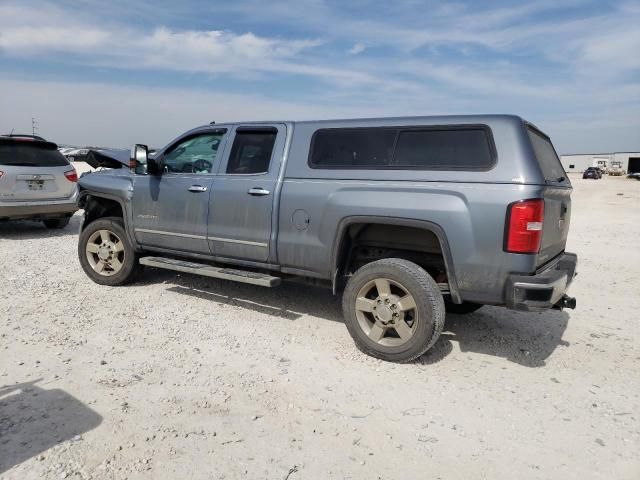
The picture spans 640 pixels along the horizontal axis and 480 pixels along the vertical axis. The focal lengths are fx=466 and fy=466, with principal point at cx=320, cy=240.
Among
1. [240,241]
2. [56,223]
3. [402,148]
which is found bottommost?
[56,223]

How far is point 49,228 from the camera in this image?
32.6 ft

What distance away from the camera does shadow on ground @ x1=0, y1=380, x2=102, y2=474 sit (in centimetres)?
262

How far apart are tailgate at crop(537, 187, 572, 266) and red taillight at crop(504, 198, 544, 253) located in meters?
0.14

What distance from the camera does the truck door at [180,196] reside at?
5098mm

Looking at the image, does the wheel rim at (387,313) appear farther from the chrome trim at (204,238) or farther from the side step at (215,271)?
the chrome trim at (204,238)

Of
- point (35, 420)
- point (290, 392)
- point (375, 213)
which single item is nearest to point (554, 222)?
point (375, 213)

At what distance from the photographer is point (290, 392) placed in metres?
3.41

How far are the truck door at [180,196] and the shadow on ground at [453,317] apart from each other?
77 centimetres

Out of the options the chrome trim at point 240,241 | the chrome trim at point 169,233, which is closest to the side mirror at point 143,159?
the chrome trim at point 169,233

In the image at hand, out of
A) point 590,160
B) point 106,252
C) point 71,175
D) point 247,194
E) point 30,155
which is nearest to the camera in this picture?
point 247,194

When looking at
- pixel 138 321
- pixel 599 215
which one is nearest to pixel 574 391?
pixel 138 321

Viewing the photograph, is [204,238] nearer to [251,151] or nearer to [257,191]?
[257,191]

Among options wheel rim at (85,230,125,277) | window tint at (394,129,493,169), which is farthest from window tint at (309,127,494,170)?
wheel rim at (85,230,125,277)

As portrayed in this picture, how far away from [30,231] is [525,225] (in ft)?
31.8
